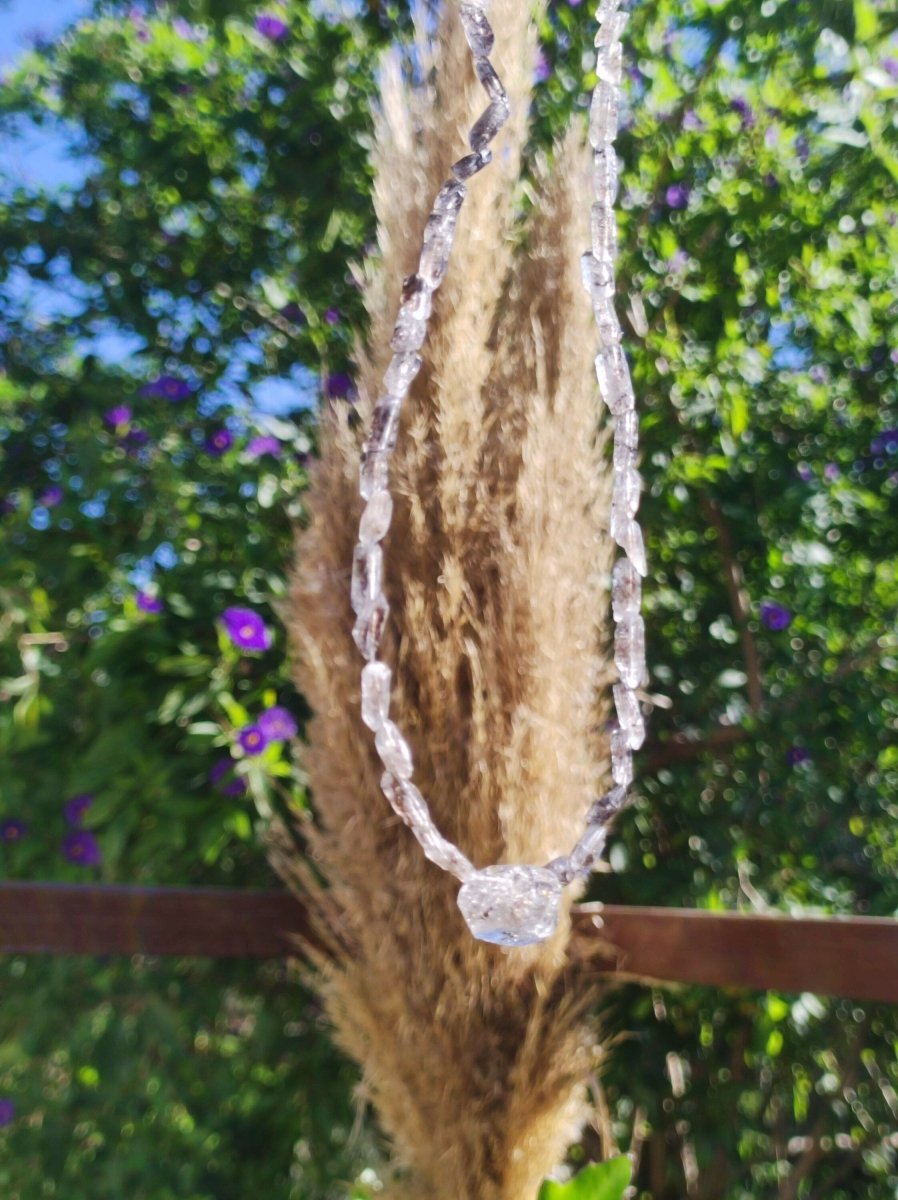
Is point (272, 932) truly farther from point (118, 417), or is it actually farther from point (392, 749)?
point (118, 417)

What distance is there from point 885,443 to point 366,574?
1.14 meters

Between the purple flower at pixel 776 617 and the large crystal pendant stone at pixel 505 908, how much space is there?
0.93m

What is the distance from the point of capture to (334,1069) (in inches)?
52.1

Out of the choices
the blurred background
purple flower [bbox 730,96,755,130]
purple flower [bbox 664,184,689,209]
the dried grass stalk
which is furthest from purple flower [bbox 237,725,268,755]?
purple flower [bbox 730,96,755,130]

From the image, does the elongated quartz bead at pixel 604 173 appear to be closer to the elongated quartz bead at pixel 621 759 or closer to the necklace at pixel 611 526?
the necklace at pixel 611 526

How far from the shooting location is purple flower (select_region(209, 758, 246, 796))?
48.7 inches

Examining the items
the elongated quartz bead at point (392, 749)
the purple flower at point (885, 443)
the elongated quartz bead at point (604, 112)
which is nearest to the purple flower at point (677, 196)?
the purple flower at point (885, 443)

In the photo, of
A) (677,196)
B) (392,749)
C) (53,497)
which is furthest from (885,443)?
(53,497)

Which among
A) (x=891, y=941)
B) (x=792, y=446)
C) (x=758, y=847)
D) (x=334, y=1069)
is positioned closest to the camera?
(x=891, y=941)

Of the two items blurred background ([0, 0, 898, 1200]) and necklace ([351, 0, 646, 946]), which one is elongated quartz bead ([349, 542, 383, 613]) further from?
blurred background ([0, 0, 898, 1200])

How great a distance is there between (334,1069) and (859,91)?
152cm

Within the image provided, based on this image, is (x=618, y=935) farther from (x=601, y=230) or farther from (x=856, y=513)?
(x=856, y=513)

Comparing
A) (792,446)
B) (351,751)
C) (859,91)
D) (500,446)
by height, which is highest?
(859,91)

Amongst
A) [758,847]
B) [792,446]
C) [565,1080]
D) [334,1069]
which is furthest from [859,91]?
[334,1069]
